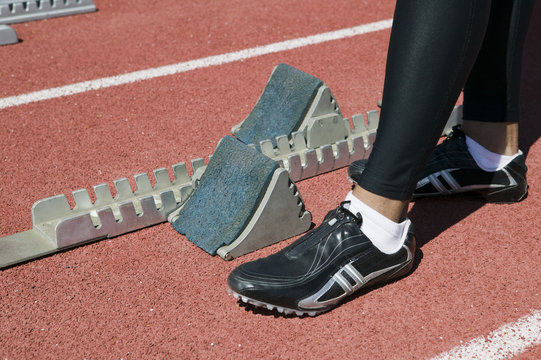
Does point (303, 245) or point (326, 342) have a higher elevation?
point (303, 245)

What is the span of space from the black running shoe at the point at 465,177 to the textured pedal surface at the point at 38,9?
11.1 ft

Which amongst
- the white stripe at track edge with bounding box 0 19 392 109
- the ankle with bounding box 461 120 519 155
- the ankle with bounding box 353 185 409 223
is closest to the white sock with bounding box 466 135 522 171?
the ankle with bounding box 461 120 519 155

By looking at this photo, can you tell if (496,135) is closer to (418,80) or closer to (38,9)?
(418,80)

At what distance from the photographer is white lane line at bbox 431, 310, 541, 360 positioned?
1.92m

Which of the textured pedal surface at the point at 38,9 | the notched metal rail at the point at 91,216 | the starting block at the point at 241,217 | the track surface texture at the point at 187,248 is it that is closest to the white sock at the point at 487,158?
the track surface texture at the point at 187,248

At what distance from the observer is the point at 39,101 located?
12.3 feet

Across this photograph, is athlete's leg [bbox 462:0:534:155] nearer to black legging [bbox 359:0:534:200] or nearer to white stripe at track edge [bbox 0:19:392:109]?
black legging [bbox 359:0:534:200]

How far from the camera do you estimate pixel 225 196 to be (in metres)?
2.44

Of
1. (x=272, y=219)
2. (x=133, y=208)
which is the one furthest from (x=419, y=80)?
(x=133, y=208)

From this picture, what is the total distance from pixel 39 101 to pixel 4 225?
1349 mm

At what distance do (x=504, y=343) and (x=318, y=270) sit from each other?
2.06ft

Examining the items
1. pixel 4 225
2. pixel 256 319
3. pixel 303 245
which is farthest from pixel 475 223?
pixel 4 225

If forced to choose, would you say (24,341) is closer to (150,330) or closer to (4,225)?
(150,330)

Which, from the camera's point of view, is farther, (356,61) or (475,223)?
(356,61)
